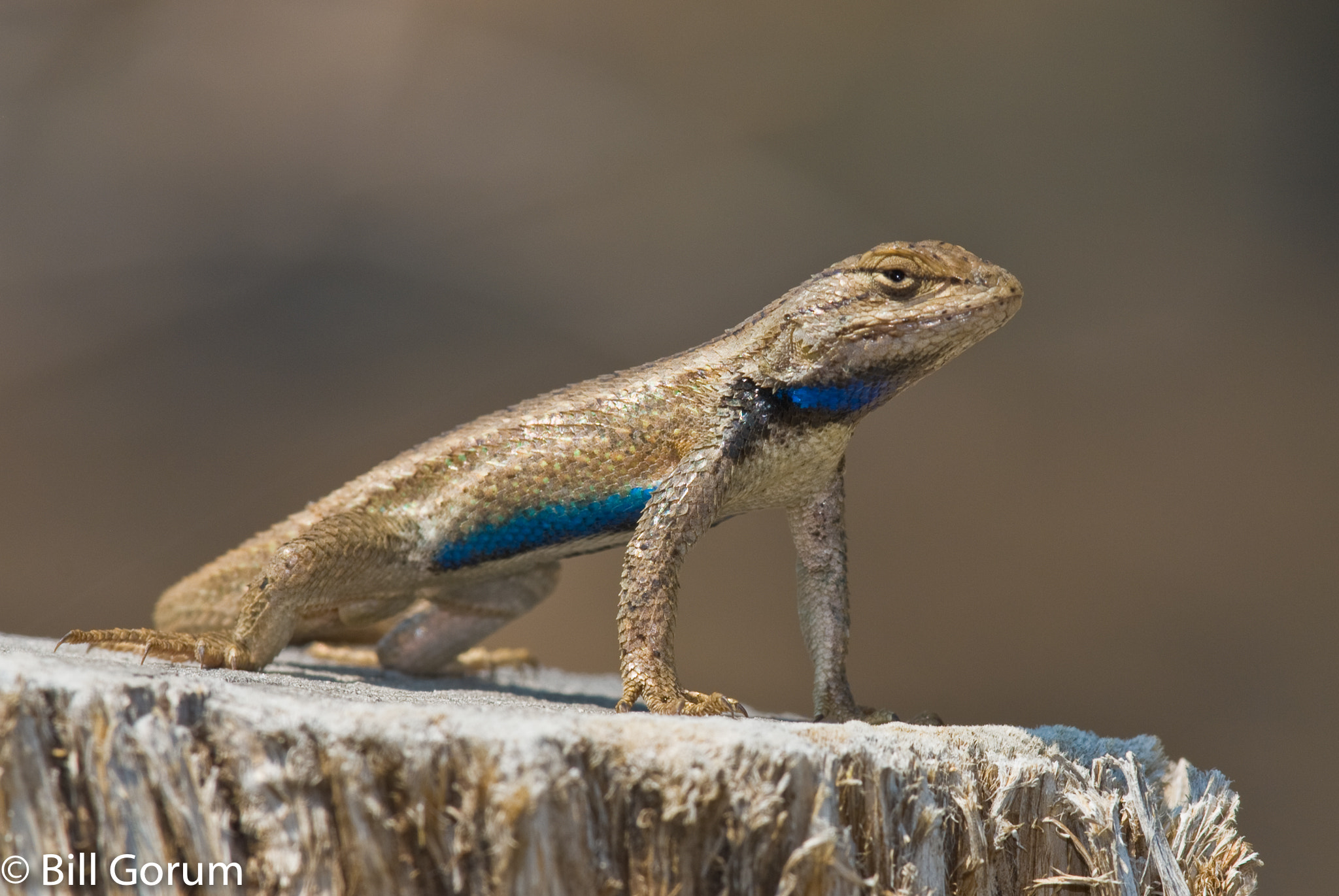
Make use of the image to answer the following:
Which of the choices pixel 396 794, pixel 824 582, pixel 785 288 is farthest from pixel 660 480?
pixel 785 288

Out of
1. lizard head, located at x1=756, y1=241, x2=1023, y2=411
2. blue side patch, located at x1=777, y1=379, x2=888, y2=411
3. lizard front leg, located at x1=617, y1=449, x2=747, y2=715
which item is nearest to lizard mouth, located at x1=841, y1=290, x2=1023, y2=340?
lizard head, located at x1=756, y1=241, x2=1023, y2=411

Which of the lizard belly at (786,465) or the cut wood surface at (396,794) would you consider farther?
the lizard belly at (786,465)

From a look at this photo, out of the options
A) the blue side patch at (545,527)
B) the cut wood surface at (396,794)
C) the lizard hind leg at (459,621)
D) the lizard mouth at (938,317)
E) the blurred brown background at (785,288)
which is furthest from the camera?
the blurred brown background at (785,288)

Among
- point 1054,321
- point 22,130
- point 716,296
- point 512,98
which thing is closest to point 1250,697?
point 1054,321

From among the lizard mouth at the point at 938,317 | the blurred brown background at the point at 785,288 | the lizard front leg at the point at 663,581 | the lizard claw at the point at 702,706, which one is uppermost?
the blurred brown background at the point at 785,288

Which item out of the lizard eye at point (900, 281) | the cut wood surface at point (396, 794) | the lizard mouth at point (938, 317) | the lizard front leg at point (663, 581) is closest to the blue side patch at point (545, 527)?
the lizard front leg at point (663, 581)

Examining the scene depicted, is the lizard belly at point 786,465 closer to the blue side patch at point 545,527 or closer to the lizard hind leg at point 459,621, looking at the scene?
the blue side patch at point 545,527
